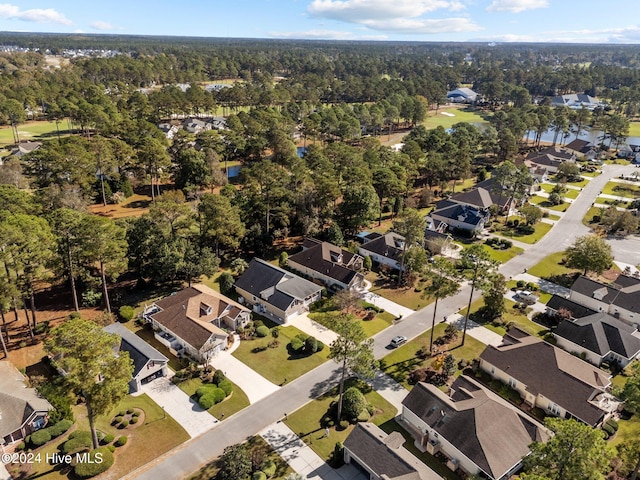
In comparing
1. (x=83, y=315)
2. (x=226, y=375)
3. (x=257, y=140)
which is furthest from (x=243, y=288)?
(x=257, y=140)

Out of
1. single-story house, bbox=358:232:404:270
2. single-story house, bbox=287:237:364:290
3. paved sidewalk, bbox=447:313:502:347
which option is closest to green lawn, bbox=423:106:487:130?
single-story house, bbox=358:232:404:270

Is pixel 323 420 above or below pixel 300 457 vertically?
above

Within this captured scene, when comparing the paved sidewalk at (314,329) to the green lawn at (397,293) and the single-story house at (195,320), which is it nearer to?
the single-story house at (195,320)

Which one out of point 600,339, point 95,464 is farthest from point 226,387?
point 600,339

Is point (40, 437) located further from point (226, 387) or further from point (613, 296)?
point (613, 296)

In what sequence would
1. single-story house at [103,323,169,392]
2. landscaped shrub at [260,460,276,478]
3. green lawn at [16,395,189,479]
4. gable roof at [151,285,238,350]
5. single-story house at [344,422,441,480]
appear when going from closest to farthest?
single-story house at [344,422,441,480]
landscaped shrub at [260,460,276,478]
green lawn at [16,395,189,479]
single-story house at [103,323,169,392]
gable roof at [151,285,238,350]

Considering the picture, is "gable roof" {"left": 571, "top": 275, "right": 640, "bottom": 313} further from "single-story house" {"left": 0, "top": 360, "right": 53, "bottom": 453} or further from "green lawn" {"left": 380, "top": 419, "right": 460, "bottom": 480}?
"single-story house" {"left": 0, "top": 360, "right": 53, "bottom": 453}

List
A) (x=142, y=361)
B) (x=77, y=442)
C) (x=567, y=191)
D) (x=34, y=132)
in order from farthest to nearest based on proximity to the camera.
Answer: (x=34, y=132) < (x=567, y=191) < (x=142, y=361) < (x=77, y=442)
